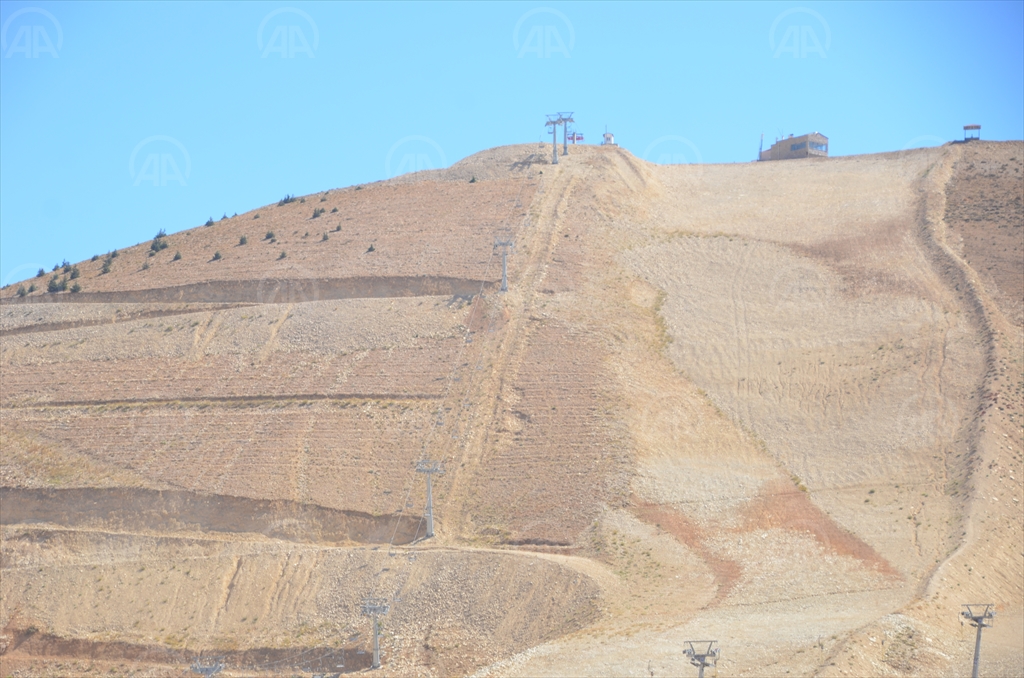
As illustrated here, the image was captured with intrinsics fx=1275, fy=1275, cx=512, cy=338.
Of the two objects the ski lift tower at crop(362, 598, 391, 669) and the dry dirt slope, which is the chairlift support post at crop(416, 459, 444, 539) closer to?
the dry dirt slope

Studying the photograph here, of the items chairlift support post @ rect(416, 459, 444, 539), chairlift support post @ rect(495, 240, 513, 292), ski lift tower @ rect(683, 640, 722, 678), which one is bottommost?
ski lift tower @ rect(683, 640, 722, 678)

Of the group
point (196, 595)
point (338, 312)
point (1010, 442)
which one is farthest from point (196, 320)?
point (1010, 442)

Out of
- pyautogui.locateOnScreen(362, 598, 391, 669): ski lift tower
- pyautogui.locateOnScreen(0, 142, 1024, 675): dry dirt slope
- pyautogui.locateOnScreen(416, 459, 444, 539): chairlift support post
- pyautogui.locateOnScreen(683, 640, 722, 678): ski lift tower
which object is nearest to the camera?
pyautogui.locateOnScreen(683, 640, 722, 678): ski lift tower

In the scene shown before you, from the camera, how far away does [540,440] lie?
51969mm

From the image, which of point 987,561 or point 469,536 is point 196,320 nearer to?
point 469,536

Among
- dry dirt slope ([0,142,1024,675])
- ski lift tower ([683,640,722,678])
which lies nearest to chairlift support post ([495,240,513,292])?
dry dirt slope ([0,142,1024,675])

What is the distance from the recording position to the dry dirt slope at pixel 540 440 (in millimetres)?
42656

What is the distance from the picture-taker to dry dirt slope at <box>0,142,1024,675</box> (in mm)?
42656

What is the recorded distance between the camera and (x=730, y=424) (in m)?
53.5

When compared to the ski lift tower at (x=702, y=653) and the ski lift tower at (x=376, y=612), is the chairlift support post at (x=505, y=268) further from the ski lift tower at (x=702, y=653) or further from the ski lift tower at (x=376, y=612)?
the ski lift tower at (x=702, y=653)

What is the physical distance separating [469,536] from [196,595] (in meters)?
10.5

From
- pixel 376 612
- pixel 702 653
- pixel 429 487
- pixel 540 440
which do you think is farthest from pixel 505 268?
pixel 702 653

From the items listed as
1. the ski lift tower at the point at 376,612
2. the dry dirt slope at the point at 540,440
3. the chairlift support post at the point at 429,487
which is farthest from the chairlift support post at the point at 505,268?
the ski lift tower at the point at 376,612

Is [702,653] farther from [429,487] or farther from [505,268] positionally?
[505,268]
